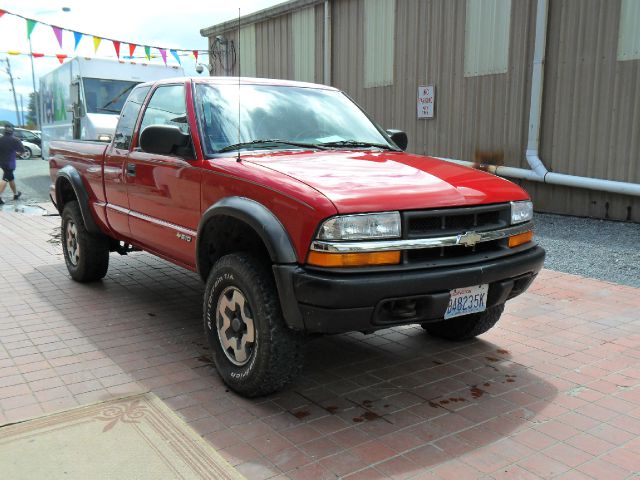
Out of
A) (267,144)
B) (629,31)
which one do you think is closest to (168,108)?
(267,144)

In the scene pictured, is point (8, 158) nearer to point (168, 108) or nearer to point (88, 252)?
point (88, 252)

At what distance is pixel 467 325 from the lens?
15.0ft

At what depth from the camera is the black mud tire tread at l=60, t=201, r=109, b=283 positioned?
615 cm

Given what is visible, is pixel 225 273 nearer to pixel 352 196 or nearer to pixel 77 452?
pixel 352 196

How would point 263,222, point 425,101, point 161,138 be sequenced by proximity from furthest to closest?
1. point 425,101
2. point 161,138
3. point 263,222

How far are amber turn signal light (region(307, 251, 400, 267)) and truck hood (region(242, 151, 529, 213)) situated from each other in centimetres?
23

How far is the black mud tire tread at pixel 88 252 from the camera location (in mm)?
6152

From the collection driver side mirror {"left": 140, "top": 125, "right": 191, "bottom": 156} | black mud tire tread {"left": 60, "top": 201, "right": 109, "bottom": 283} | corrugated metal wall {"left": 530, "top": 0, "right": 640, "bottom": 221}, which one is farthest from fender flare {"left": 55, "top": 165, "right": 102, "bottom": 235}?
corrugated metal wall {"left": 530, "top": 0, "right": 640, "bottom": 221}

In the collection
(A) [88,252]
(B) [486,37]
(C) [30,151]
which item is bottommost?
(C) [30,151]

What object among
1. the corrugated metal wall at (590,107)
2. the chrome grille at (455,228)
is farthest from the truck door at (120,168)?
the corrugated metal wall at (590,107)

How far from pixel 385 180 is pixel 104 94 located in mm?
12876

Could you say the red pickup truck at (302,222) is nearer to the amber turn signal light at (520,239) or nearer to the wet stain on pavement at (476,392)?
the amber turn signal light at (520,239)

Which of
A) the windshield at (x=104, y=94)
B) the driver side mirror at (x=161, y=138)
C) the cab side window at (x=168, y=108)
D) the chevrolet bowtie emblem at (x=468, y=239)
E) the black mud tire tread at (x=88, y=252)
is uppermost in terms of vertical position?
the windshield at (x=104, y=94)

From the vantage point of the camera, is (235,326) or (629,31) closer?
(235,326)
